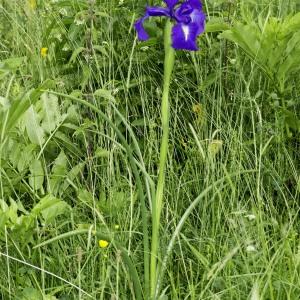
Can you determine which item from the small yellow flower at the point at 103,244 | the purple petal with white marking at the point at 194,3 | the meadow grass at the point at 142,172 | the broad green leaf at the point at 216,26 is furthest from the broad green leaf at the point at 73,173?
the purple petal with white marking at the point at 194,3

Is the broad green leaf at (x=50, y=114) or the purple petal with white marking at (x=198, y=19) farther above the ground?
the purple petal with white marking at (x=198, y=19)

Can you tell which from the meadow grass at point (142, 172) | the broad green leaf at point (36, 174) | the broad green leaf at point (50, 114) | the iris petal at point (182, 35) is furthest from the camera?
the broad green leaf at point (50, 114)

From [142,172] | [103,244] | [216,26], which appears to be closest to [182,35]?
[142,172]

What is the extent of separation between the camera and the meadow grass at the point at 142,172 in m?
1.89

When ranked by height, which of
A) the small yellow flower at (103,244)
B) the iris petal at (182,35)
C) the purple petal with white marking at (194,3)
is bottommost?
the small yellow flower at (103,244)

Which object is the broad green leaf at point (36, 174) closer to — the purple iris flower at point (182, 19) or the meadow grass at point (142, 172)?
the meadow grass at point (142, 172)

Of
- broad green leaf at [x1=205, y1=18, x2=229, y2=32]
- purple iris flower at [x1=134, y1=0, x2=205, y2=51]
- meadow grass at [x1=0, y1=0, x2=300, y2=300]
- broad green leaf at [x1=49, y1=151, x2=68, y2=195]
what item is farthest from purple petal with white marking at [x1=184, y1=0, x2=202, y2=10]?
broad green leaf at [x1=49, y1=151, x2=68, y2=195]

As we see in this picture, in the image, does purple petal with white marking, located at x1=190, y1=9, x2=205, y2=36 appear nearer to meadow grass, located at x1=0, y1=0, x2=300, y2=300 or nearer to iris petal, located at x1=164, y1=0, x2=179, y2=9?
iris petal, located at x1=164, y1=0, x2=179, y2=9

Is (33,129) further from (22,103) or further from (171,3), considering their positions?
(171,3)

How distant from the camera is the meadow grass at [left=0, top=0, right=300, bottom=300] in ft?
6.20

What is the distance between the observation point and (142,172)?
6.36ft

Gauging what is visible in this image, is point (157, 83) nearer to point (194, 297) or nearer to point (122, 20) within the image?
point (122, 20)

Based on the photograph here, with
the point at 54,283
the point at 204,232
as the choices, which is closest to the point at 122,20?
the point at 204,232

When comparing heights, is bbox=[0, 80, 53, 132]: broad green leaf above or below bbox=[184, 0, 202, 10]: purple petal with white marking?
below
